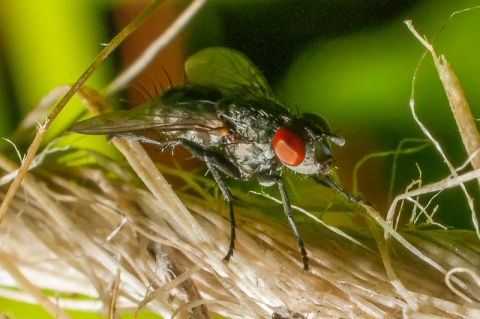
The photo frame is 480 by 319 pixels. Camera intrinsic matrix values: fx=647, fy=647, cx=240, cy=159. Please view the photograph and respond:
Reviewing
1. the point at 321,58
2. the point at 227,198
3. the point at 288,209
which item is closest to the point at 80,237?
the point at 227,198

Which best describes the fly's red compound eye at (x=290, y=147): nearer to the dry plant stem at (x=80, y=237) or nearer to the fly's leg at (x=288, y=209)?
the fly's leg at (x=288, y=209)

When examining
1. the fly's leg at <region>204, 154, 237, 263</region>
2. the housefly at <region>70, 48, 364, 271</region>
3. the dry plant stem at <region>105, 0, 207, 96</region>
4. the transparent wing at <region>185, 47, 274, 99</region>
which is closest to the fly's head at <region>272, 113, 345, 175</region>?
the housefly at <region>70, 48, 364, 271</region>

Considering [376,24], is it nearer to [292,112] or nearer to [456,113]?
[292,112]

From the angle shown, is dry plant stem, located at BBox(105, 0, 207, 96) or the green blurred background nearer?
the green blurred background

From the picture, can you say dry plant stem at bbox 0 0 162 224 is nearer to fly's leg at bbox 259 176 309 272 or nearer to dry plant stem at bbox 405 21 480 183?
fly's leg at bbox 259 176 309 272

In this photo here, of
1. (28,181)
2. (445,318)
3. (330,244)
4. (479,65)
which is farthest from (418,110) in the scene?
(28,181)

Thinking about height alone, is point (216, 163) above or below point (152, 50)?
below

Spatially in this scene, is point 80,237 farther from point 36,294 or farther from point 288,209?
point 288,209
